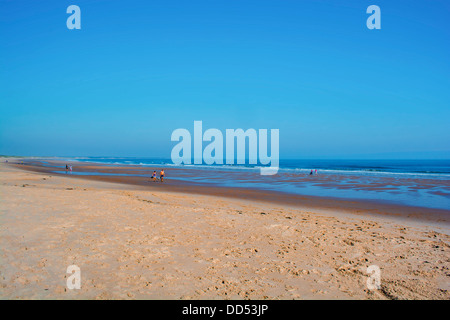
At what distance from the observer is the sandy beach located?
4750 millimetres

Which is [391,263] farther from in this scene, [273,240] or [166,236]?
[166,236]

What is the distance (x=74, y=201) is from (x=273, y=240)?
9.12 meters

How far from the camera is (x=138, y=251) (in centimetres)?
635

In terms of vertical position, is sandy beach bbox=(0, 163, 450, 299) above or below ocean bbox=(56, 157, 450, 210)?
above

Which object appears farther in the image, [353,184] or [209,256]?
[353,184]

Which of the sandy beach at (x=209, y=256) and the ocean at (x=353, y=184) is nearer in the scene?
the sandy beach at (x=209, y=256)

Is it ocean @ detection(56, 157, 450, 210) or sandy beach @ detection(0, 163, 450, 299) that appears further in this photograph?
ocean @ detection(56, 157, 450, 210)

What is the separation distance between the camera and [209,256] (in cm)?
623

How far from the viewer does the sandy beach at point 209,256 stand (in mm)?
4750

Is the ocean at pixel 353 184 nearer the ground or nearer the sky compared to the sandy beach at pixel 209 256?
nearer the ground
